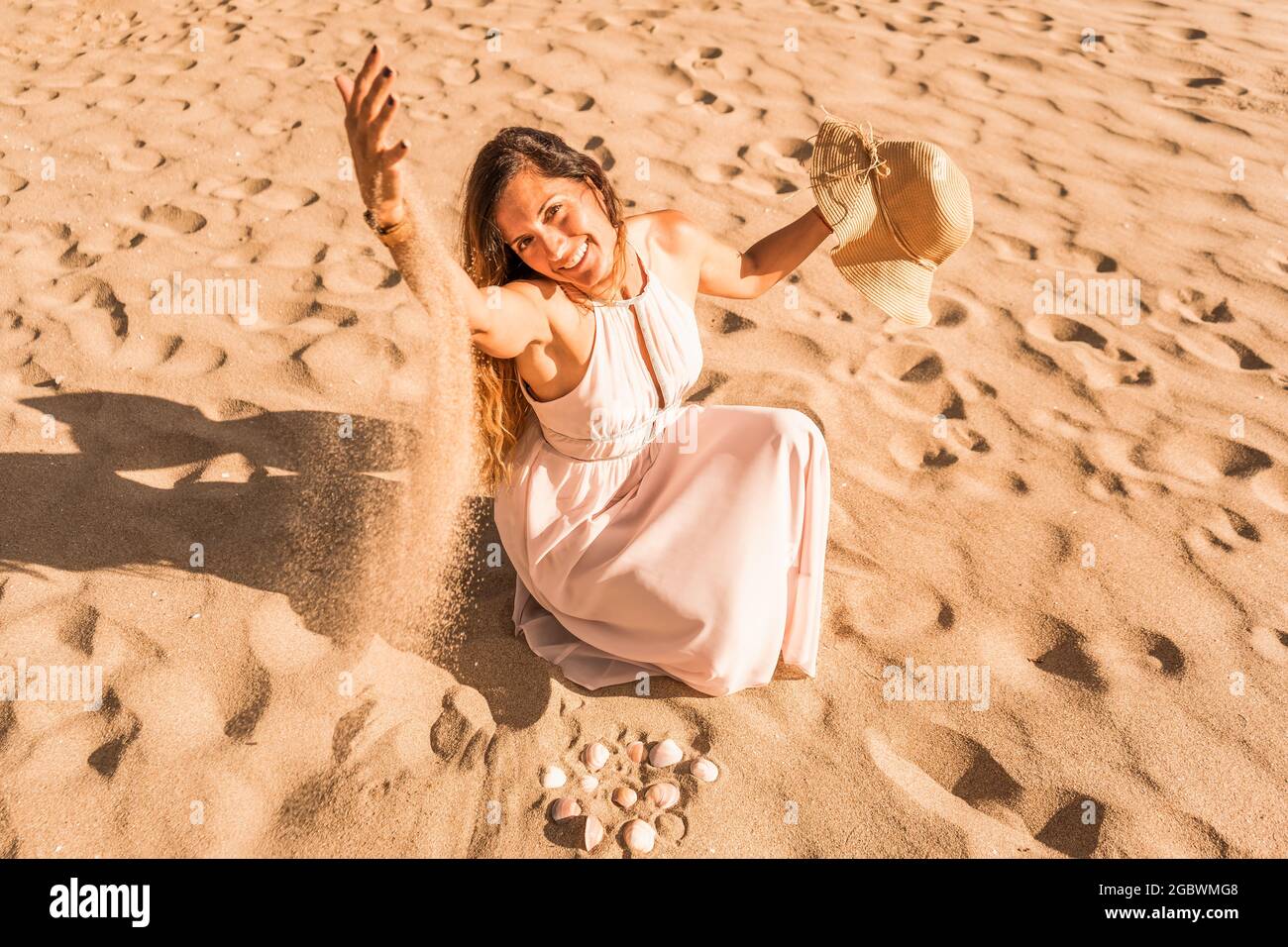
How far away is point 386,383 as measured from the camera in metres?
3.29

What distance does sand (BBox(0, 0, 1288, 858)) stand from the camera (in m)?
2.10

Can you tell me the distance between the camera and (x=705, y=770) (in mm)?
2160

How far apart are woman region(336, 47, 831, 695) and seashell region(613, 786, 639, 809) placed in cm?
29

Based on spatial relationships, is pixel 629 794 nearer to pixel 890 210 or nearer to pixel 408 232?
pixel 408 232

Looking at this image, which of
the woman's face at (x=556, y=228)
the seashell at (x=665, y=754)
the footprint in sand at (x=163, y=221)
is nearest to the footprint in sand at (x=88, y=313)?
the footprint in sand at (x=163, y=221)

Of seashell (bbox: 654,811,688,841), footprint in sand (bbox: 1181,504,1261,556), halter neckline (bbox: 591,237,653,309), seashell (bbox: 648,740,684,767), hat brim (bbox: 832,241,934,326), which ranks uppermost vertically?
hat brim (bbox: 832,241,934,326)

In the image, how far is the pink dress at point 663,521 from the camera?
2.19 m

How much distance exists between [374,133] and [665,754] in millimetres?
1482

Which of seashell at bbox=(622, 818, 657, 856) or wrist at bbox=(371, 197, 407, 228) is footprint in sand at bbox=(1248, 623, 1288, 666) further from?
wrist at bbox=(371, 197, 407, 228)

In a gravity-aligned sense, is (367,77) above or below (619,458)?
above

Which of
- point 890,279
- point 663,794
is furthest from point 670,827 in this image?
point 890,279

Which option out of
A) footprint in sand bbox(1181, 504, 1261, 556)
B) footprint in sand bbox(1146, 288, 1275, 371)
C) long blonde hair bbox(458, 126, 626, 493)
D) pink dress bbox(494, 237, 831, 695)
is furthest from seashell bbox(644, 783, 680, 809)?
footprint in sand bbox(1146, 288, 1275, 371)
